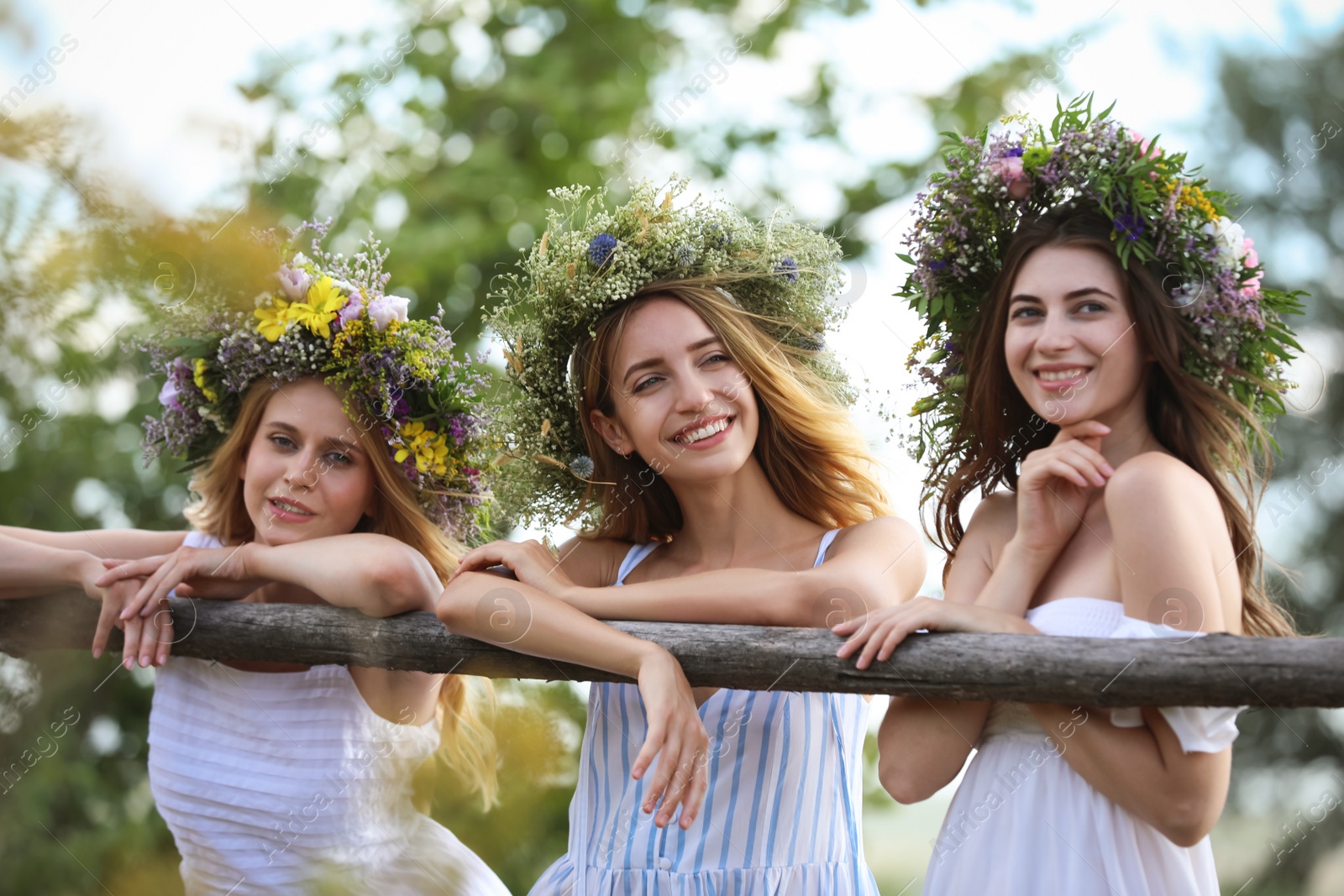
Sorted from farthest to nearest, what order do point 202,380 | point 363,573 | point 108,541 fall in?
1. point 108,541
2. point 202,380
3. point 363,573

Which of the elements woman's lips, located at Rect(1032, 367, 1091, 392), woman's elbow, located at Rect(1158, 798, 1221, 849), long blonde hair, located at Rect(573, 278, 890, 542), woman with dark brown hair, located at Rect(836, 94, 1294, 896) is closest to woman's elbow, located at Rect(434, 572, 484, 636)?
long blonde hair, located at Rect(573, 278, 890, 542)

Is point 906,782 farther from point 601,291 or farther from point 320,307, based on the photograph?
point 320,307

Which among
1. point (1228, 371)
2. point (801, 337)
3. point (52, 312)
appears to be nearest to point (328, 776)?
point (801, 337)

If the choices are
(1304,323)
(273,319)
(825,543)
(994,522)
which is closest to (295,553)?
(273,319)

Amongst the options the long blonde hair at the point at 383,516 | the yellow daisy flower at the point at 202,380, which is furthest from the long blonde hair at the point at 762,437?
the yellow daisy flower at the point at 202,380

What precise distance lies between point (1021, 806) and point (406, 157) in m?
6.77

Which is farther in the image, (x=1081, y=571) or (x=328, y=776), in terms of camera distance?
(x=328, y=776)

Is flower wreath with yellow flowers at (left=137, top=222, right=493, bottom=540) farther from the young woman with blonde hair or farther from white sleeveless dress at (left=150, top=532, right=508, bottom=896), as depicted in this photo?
white sleeveless dress at (left=150, top=532, right=508, bottom=896)

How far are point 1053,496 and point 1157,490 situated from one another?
233 millimetres

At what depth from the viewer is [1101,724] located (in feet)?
6.78

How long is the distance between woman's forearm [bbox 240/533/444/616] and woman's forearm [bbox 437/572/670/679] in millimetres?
177

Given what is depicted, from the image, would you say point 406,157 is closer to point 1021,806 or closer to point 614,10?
point 614,10

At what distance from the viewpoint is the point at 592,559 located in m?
3.06

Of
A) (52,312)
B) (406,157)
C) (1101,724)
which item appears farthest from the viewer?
(406,157)
